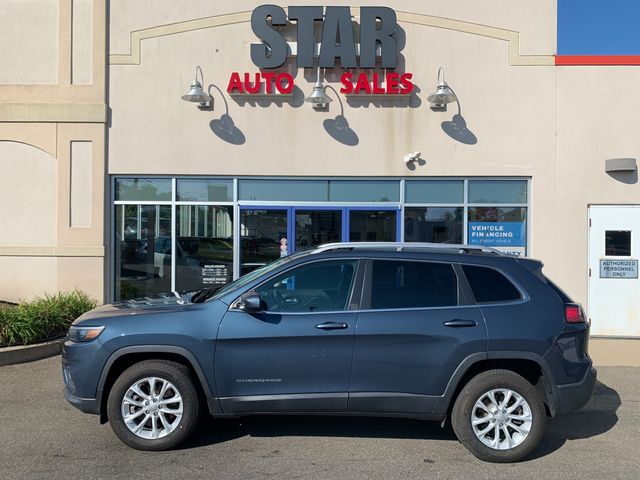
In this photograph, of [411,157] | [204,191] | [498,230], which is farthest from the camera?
[204,191]

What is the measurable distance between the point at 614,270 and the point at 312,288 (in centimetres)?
740

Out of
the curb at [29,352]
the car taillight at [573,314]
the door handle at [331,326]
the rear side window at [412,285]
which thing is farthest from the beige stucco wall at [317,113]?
the door handle at [331,326]

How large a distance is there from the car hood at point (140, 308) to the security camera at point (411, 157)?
5.92 meters

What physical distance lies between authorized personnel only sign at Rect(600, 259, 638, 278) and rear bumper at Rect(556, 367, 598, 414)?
6003 millimetres

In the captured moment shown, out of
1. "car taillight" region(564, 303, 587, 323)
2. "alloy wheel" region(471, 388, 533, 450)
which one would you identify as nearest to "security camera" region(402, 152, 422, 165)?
"car taillight" region(564, 303, 587, 323)

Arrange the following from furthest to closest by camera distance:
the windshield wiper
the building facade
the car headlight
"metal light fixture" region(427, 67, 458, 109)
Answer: the building facade
"metal light fixture" region(427, 67, 458, 109)
the windshield wiper
the car headlight

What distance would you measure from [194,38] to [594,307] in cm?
879

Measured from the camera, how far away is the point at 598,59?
9.93 m

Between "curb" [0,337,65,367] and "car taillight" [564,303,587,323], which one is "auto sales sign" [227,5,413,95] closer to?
"curb" [0,337,65,367]

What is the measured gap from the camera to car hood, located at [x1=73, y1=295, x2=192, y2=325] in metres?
4.73

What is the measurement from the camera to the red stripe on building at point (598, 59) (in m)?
9.88

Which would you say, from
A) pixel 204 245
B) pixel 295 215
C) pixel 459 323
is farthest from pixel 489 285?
pixel 204 245

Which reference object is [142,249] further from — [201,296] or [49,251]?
[201,296]

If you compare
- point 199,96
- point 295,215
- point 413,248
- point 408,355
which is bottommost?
point 408,355
